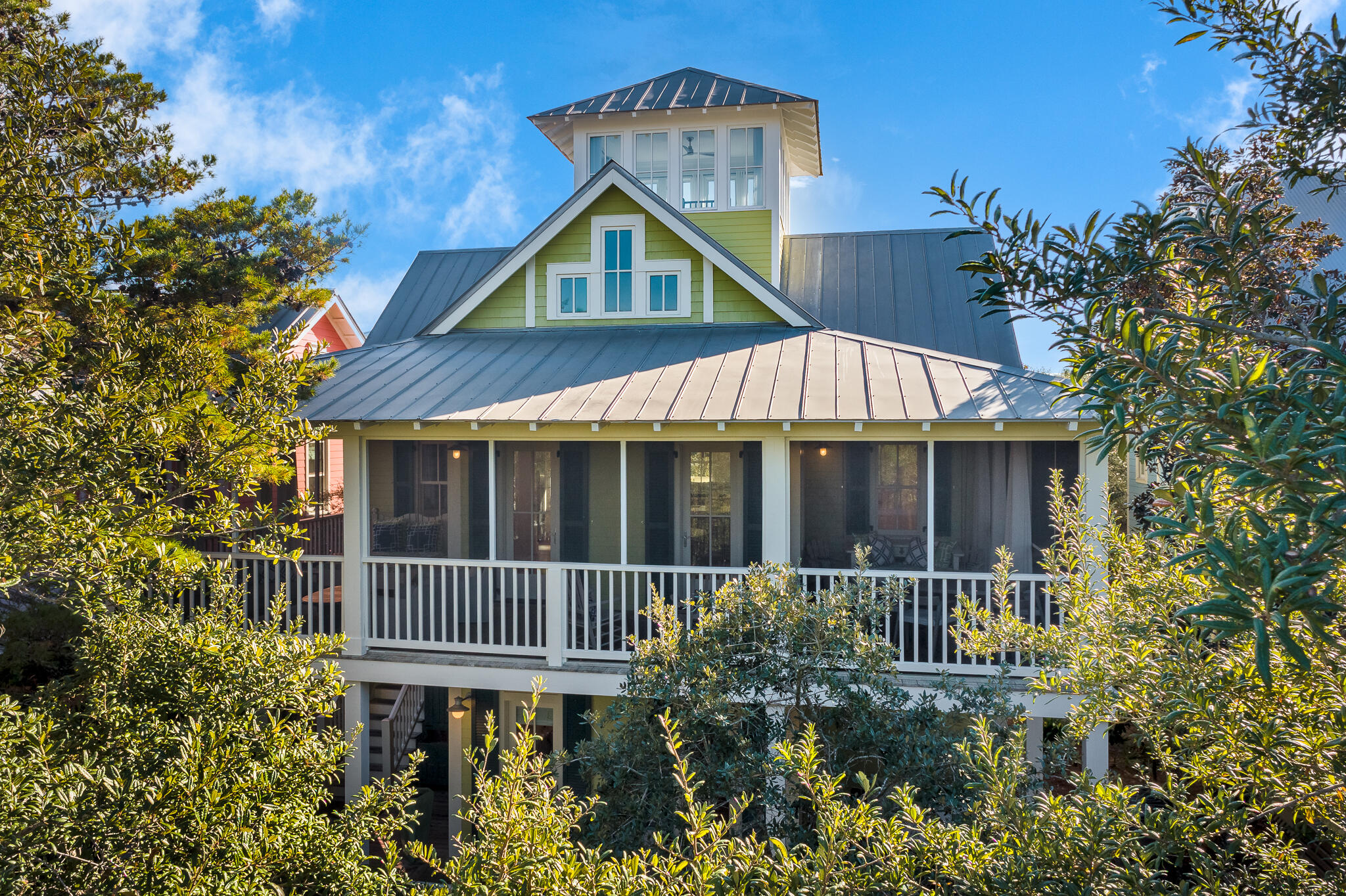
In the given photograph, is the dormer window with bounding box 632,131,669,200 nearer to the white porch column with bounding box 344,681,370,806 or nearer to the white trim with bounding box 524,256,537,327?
the white trim with bounding box 524,256,537,327

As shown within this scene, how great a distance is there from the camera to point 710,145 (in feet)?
44.4

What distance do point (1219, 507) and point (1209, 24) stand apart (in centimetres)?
173

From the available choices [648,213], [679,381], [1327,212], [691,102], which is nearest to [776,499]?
[679,381]

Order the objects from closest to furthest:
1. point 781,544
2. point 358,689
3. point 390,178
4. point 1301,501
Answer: point 1301,501, point 781,544, point 358,689, point 390,178

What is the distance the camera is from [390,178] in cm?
3606

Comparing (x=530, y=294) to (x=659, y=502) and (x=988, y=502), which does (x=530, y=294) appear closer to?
(x=659, y=502)

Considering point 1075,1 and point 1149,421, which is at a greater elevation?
point 1075,1

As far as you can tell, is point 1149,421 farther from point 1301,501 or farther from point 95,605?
point 95,605

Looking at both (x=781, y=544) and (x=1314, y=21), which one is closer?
(x=1314, y=21)

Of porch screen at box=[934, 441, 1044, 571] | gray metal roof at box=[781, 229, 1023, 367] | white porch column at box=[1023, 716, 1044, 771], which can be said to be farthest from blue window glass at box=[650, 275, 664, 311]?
white porch column at box=[1023, 716, 1044, 771]

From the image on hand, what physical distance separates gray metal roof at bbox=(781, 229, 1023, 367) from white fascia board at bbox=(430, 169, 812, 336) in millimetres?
2070

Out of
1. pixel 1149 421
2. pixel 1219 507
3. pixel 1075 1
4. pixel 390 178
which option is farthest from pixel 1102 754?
pixel 390 178

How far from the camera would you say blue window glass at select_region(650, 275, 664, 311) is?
36.6 ft

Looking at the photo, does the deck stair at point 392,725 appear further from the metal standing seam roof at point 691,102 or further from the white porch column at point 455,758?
the metal standing seam roof at point 691,102
